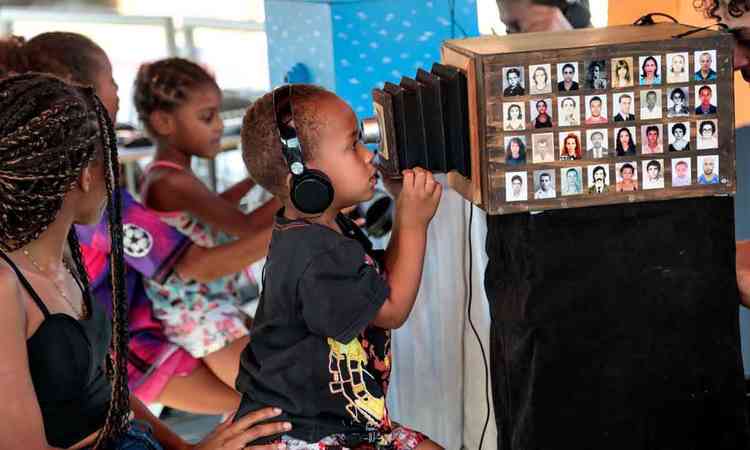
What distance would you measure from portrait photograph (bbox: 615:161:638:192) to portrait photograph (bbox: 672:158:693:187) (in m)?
0.06

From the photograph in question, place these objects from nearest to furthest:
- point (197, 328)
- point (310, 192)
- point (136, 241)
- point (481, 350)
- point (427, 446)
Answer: point (310, 192) < point (427, 446) < point (481, 350) < point (136, 241) < point (197, 328)

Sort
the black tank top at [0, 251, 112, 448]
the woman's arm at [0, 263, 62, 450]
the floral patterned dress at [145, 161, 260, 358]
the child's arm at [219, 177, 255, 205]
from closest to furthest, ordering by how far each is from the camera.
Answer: the woman's arm at [0, 263, 62, 450]
the black tank top at [0, 251, 112, 448]
the floral patterned dress at [145, 161, 260, 358]
the child's arm at [219, 177, 255, 205]

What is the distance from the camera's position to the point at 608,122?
178 cm

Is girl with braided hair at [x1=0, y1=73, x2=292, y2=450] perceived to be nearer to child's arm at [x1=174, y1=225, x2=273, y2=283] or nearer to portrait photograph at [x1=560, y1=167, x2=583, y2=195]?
portrait photograph at [x1=560, y1=167, x2=583, y2=195]

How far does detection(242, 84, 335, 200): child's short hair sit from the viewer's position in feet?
6.35

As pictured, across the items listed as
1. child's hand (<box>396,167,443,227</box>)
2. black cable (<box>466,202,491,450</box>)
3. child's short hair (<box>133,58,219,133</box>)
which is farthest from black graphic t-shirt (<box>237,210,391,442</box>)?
child's short hair (<box>133,58,219,133</box>)

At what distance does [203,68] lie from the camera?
3.12m

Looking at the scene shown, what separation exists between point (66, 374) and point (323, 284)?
0.45 m

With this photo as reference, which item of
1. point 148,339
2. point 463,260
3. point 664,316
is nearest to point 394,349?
point 463,260

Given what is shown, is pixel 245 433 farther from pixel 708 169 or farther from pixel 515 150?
pixel 708 169

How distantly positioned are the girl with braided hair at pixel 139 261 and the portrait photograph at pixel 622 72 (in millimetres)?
1306

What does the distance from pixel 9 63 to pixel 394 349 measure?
1.17 metres

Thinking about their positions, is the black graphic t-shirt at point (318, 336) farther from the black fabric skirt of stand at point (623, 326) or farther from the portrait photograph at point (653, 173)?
the portrait photograph at point (653, 173)

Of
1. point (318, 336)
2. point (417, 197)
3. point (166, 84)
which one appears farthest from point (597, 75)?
point (166, 84)
